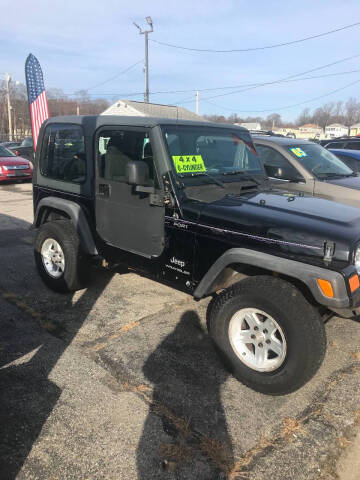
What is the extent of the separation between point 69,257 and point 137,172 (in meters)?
1.55

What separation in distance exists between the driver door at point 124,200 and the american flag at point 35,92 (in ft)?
21.3

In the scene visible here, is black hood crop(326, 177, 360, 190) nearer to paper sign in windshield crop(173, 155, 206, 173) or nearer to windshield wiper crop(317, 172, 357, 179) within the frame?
windshield wiper crop(317, 172, 357, 179)

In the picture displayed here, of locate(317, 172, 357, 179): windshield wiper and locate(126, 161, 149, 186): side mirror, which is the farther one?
locate(317, 172, 357, 179): windshield wiper

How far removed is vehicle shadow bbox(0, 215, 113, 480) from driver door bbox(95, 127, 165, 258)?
99 cm

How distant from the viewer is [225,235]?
2961 millimetres

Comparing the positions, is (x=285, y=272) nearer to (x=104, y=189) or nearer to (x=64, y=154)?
(x=104, y=189)

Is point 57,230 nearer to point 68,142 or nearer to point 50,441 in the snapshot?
point 68,142

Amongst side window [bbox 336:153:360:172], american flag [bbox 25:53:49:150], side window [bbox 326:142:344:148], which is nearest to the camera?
side window [bbox 336:153:360:172]

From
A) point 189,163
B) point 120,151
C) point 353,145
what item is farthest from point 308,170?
point 353,145

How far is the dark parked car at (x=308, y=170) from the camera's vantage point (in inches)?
225

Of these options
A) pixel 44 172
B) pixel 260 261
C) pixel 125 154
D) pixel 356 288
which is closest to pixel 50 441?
pixel 260 261

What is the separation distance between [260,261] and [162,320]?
Result: 1.56m

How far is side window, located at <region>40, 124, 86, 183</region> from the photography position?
408cm

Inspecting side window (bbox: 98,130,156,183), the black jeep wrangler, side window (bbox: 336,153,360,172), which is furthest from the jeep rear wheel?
side window (bbox: 336,153,360,172)
